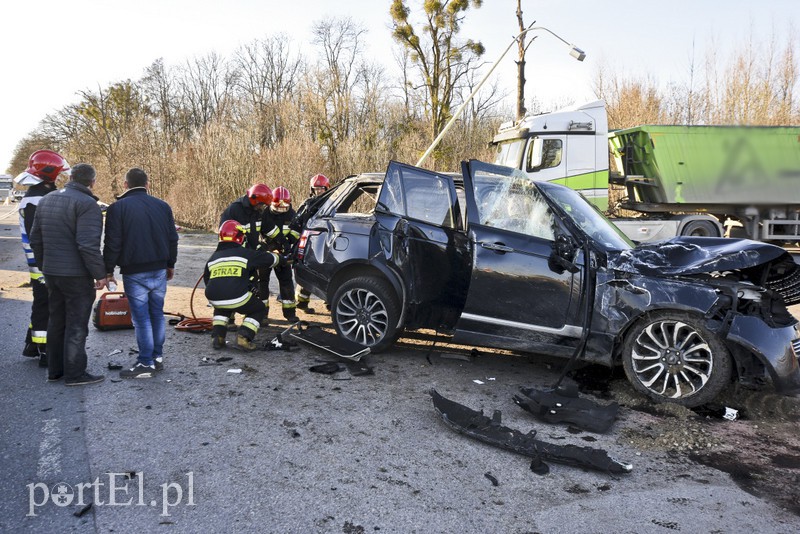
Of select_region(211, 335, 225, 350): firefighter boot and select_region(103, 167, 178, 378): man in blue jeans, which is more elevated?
select_region(103, 167, 178, 378): man in blue jeans

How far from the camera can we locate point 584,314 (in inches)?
188

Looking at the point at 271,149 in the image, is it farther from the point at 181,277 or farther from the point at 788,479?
the point at 788,479

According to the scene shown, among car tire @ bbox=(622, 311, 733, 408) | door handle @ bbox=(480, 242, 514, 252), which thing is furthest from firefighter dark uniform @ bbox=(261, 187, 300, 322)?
car tire @ bbox=(622, 311, 733, 408)

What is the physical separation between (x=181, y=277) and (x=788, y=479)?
393 inches

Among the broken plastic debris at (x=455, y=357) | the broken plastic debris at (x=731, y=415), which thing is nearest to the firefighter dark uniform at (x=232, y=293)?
the broken plastic debris at (x=455, y=357)

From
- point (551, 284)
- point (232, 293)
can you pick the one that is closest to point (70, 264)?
point (232, 293)

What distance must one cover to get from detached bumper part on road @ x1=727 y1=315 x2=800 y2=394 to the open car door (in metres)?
1.17

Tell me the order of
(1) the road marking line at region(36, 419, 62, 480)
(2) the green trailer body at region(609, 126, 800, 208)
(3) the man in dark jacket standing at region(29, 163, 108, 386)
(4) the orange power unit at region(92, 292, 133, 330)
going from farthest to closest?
(2) the green trailer body at region(609, 126, 800, 208) < (4) the orange power unit at region(92, 292, 133, 330) < (3) the man in dark jacket standing at region(29, 163, 108, 386) < (1) the road marking line at region(36, 419, 62, 480)

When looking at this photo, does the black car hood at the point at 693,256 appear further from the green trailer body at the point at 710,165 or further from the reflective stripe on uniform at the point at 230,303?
the green trailer body at the point at 710,165

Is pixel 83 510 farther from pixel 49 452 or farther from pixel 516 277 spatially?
pixel 516 277

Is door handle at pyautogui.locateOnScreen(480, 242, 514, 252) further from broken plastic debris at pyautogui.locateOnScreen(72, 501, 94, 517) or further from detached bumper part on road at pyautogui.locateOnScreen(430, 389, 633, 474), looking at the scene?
broken plastic debris at pyautogui.locateOnScreen(72, 501, 94, 517)

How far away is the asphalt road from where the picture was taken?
2895mm

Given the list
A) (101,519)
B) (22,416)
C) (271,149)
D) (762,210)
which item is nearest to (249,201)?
(22,416)

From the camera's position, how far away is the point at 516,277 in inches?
197
